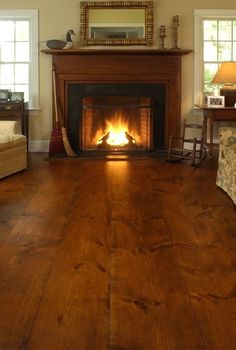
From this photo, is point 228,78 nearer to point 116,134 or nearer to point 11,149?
point 116,134

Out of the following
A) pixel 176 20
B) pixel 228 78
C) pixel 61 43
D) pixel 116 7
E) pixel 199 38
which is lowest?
pixel 228 78

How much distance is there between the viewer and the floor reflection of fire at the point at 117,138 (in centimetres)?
728

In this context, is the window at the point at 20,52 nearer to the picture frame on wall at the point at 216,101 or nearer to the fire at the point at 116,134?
the fire at the point at 116,134

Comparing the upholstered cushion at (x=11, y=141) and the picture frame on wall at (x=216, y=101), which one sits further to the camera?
the picture frame on wall at (x=216, y=101)

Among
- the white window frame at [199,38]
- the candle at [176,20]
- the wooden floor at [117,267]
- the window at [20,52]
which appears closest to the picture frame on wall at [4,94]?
the window at [20,52]

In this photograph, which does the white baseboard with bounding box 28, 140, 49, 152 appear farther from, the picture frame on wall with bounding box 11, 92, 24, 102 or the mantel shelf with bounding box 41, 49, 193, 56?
the mantel shelf with bounding box 41, 49, 193, 56

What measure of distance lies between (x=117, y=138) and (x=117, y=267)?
482 centimetres

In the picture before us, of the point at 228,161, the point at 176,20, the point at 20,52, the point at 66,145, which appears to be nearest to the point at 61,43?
the point at 20,52

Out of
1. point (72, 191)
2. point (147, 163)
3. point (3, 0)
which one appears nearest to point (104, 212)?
point (72, 191)

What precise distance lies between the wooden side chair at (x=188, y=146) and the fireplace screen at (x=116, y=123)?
17.5 inches

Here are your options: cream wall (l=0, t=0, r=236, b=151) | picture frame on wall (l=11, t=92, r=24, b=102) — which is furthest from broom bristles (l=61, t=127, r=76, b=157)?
cream wall (l=0, t=0, r=236, b=151)

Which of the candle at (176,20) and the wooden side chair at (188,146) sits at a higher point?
the candle at (176,20)

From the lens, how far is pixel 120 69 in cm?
705

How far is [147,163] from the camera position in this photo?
6.48 m
